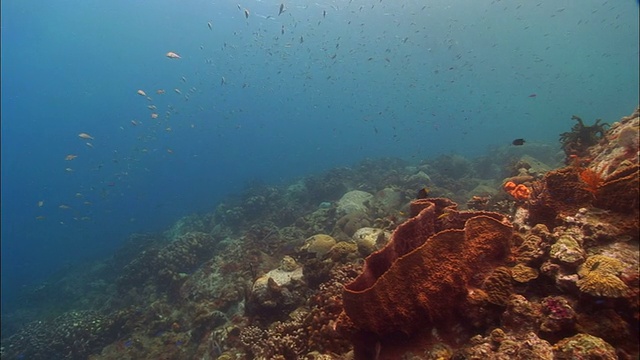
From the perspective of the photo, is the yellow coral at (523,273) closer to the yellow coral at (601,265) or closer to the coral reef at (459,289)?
the coral reef at (459,289)

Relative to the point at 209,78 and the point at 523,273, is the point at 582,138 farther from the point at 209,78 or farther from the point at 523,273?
the point at 209,78

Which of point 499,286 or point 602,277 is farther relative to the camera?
point 499,286

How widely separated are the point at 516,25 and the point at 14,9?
451 feet

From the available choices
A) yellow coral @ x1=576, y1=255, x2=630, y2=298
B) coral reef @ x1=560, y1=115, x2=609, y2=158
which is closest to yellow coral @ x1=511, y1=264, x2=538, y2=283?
yellow coral @ x1=576, y1=255, x2=630, y2=298

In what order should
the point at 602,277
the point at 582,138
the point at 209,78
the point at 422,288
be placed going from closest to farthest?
1. the point at 602,277
2. the point at 422,288
3. the point at 582,138
4. the point at 209,78

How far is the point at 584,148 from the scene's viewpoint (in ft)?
29.8

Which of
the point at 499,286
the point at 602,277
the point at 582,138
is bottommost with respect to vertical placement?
the point at 499,286

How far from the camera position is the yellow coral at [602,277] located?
10.1 ft

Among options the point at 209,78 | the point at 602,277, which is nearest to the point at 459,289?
the point at 602,277

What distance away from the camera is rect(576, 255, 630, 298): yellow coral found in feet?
10.1

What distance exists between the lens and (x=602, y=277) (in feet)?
10.5

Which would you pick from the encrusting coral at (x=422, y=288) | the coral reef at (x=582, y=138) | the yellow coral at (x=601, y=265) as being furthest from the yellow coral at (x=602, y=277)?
the coral reef at (x=582, y=138)

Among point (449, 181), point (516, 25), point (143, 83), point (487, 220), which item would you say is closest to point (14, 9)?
point (143, 83)

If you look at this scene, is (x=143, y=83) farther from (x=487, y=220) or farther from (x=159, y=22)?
(x=487, y=220)
